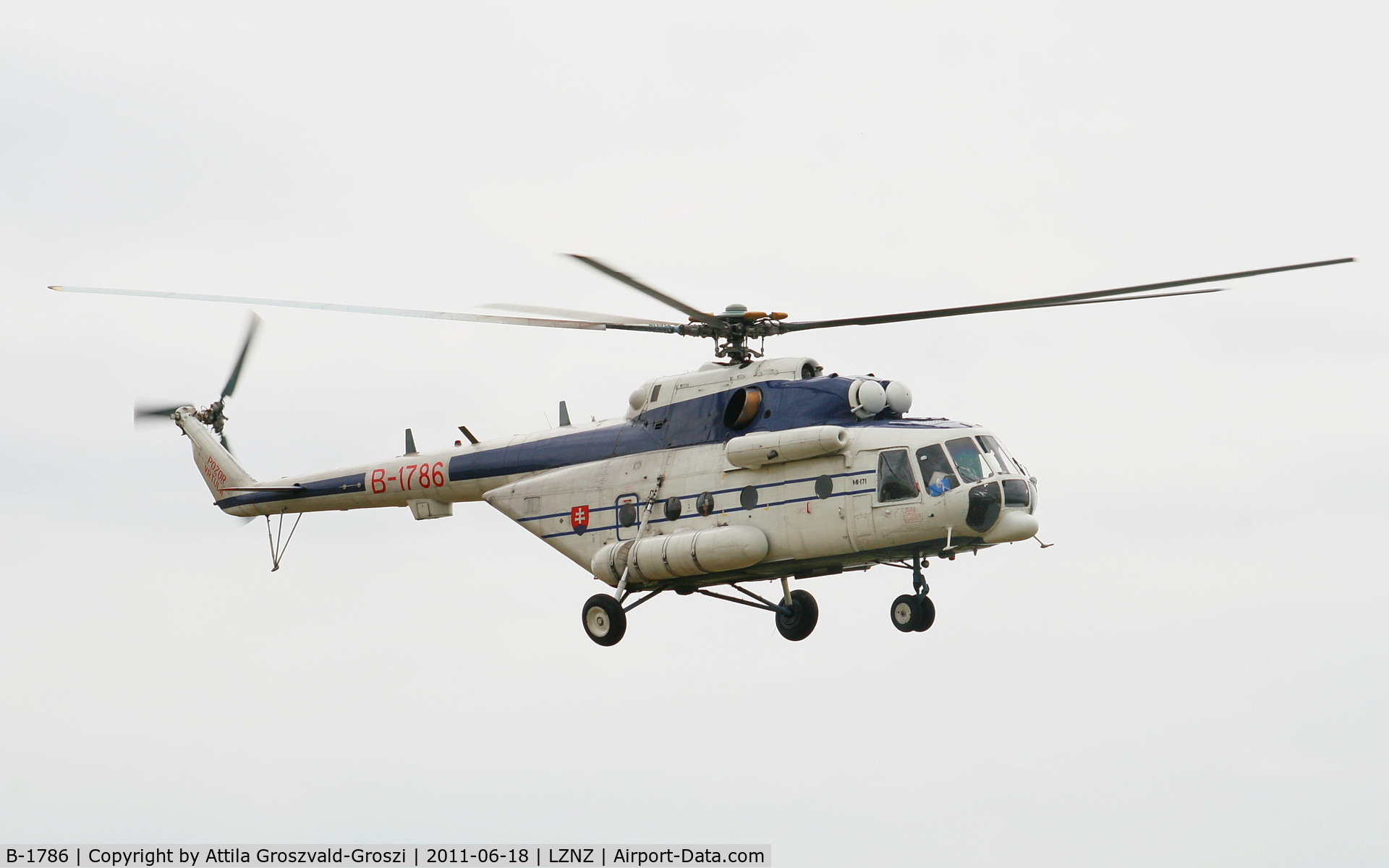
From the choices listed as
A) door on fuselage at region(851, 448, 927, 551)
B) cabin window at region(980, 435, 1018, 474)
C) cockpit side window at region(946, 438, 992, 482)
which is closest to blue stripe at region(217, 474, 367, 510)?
door on fuselage at region(851, 448, 927, 551)

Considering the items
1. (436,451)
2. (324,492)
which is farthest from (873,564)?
(324,492)

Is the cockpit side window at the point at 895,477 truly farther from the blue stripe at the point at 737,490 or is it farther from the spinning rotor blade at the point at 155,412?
the spinning rotor blade at the point at 155,412

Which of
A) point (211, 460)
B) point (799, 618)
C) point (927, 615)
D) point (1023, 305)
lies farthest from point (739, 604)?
point (211, 460)

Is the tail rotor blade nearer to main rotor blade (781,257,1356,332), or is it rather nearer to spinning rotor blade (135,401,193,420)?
spinning rotor blade (135,401,193,420)

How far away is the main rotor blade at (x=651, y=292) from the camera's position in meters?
21.2

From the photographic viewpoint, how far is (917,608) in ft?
74.3

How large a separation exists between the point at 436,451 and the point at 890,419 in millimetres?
9172

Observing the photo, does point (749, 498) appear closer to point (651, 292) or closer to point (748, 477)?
point (748, 477)

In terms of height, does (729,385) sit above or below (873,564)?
above

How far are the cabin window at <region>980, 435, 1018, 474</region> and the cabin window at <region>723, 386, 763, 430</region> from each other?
3606mm

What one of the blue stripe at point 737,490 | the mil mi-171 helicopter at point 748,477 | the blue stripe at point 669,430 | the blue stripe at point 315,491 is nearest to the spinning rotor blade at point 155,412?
the blue stripe at point 315,491

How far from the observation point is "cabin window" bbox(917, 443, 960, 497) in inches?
834

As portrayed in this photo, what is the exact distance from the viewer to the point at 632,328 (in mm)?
23609

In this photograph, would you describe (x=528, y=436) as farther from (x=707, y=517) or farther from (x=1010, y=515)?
(x=1010, y=515)
